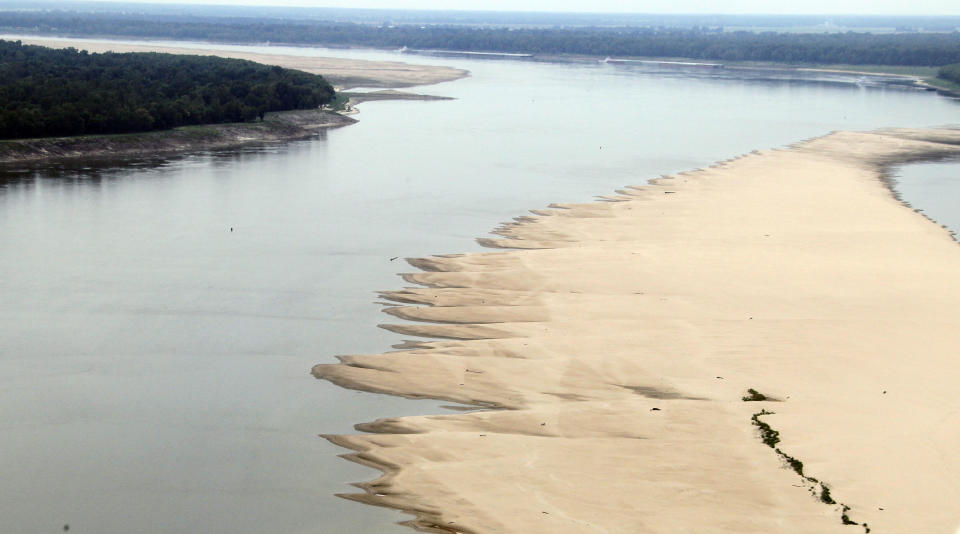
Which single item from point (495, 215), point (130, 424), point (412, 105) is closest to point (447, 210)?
point (495, 215)

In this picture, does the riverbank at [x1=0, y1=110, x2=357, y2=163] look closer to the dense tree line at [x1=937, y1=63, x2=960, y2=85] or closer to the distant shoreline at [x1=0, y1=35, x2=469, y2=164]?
the distant shoreline at [x1=0, y1=35, x2=469, y2=164]

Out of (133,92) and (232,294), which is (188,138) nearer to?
(133,92)

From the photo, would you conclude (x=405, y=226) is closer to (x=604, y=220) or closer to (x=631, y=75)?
(x=604, y=220)

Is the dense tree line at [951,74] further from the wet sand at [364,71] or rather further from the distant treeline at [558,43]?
the wet sand at [364,71]

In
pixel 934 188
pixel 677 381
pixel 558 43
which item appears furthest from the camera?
pixel 558 43

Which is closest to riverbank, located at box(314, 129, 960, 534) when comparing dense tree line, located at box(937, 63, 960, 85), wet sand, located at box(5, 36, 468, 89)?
wet sand, located at box(5, 36, 468, 89)

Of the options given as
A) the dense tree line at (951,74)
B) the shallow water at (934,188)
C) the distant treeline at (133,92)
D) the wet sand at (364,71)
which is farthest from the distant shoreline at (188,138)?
the dense tree line at (951,74)

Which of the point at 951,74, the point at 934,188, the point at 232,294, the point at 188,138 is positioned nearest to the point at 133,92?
the point at 188,138
